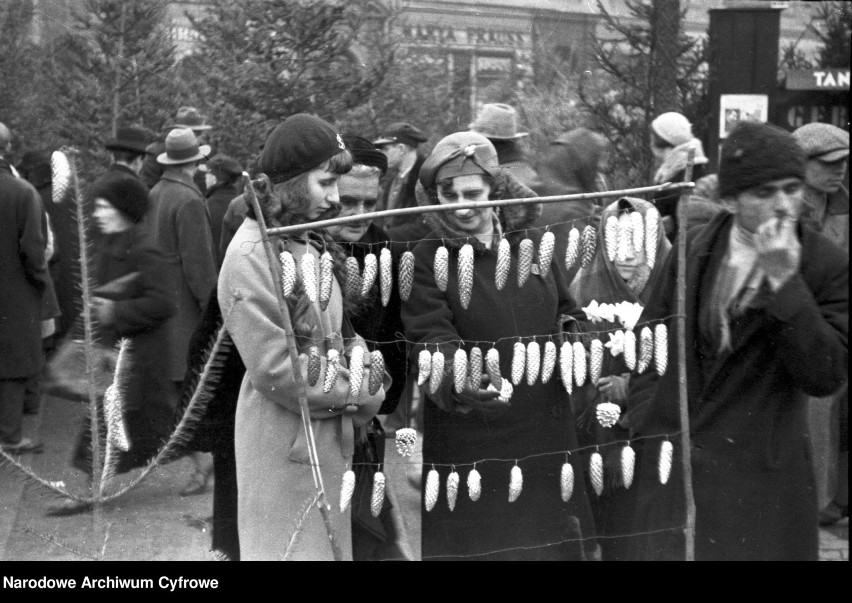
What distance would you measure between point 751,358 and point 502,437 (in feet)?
2.40

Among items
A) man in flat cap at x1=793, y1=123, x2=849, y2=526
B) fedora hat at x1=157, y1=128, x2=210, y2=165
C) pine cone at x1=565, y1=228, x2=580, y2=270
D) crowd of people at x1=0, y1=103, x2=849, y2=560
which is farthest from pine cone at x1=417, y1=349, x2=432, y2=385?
fedora hat at x1=157, y1=128, x2=210, y2=165

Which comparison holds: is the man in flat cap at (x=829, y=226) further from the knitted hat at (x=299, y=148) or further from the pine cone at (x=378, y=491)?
the knitted hat at (x=299, y=148)

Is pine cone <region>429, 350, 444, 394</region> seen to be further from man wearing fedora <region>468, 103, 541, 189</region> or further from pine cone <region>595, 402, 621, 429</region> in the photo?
man wearing fedora <region>468, 103, 541, 189</region>

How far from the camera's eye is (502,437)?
9.82ft

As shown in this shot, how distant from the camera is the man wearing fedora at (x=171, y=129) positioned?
20.5 ft

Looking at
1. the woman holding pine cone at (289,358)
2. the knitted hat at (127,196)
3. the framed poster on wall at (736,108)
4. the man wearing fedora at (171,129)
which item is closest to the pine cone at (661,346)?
the woman holding pine cone at (289,358)

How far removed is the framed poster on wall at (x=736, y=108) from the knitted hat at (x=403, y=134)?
2051 mm

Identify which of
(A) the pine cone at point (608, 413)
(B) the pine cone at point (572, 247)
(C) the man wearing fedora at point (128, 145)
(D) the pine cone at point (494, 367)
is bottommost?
(A) the pine cone at point (608, 413)

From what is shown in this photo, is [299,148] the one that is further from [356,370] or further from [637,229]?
[637,229]

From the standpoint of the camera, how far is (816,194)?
4176 mm

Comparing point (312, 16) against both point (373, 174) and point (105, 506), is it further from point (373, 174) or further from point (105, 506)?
point (105, 506)

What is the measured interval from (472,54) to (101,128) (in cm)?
284

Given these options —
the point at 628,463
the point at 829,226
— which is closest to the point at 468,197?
the point at 628,463
